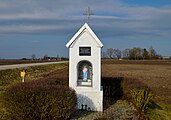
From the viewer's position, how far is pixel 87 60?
42.3 ft

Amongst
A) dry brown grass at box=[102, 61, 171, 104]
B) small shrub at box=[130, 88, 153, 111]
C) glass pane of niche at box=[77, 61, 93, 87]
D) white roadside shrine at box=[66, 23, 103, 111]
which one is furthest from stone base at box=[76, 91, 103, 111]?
dry brown grass at box=[102, 61, 171, 104]

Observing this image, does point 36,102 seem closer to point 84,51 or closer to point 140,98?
point 84,51

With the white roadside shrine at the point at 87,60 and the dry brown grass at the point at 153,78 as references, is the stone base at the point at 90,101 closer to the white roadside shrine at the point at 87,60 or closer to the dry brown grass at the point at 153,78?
the white roadside shrine at the point at 87,60

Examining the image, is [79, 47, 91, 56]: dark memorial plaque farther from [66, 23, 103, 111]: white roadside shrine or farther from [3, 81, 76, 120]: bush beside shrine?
[3, 81, 76, 120]: bush beside shrine

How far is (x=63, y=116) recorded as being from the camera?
10438 millimetres

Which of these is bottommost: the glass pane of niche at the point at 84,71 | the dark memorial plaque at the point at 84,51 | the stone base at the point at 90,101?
the stone base at the point at 90,101

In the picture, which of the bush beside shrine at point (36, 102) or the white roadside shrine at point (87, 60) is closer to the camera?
the bush beside shrine at point (36, 102)

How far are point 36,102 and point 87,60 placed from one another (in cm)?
364

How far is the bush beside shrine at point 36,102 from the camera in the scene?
987 cm

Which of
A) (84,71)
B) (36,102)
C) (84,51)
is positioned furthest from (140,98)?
(36,102)

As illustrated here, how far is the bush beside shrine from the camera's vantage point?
9867mm

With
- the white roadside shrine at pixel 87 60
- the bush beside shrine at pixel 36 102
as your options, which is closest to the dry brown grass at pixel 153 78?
the white roadside shrine at pixel 87 60

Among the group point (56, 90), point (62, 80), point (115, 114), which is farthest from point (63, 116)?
point (62, 80)

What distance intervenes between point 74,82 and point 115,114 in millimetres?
2364
